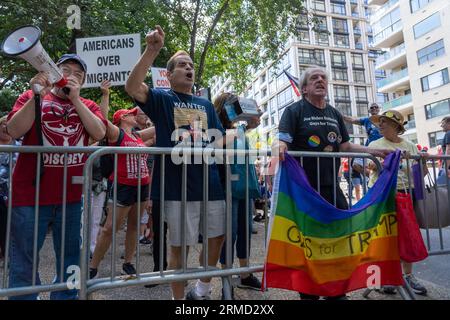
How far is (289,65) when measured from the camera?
5216 cm

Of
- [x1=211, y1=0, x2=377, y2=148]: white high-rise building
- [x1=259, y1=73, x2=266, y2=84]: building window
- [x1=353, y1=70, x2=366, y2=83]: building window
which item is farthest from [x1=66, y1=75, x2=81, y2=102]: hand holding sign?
[x1=259, y1=73, x2=266, y2=84]: building window

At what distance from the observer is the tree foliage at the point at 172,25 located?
27.9ft

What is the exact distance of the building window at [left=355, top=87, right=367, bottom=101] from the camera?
51.4 m

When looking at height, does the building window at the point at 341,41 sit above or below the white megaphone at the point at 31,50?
above

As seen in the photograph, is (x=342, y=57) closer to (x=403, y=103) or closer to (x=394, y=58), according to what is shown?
(x=394, y=58)

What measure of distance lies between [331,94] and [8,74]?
4506cm

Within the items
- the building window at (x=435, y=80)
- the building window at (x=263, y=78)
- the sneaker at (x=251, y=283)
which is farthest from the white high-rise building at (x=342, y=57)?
the sneaker at (x=251, y=283)

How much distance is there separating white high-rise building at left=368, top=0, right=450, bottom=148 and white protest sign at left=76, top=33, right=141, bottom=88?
32064 millimetres

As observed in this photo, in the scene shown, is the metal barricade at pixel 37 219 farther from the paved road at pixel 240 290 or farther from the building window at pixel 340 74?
the building window at pixel 340 74

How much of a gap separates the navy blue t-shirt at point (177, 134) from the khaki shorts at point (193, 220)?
0.05 meters

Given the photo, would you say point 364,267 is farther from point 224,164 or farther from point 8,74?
point 8,74

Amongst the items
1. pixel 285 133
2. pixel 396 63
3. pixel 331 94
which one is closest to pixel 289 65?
pixel 331 94

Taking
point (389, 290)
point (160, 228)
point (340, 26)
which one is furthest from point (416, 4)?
point (160, 228)

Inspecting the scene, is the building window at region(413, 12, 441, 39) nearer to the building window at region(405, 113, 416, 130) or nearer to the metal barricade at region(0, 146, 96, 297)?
the building window at region(405, 113, 416, 130)
